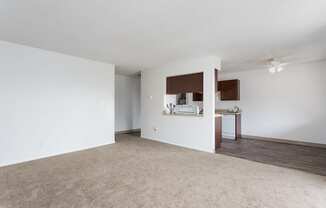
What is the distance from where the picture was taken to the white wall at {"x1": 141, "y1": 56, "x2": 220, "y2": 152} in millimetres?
4047

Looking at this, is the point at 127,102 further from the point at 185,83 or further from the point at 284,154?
the point at 284,154

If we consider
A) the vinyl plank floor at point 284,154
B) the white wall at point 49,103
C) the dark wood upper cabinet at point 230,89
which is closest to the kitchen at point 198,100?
the dark wood upper cabinet at point 230,89

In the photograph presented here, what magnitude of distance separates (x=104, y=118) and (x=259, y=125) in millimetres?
4992

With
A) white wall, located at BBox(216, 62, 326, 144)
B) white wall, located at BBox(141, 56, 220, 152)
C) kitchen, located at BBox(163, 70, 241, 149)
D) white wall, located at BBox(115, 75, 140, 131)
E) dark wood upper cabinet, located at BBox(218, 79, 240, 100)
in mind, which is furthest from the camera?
white wall, located at BBox(115, 75, 140, 131)

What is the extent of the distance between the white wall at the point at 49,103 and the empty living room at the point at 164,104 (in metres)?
0.02

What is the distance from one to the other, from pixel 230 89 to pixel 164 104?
8.45ft

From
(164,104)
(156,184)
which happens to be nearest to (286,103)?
(164,104)

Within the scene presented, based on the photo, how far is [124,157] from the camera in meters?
3.59

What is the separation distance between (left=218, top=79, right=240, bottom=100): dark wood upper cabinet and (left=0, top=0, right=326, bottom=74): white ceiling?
2029mm

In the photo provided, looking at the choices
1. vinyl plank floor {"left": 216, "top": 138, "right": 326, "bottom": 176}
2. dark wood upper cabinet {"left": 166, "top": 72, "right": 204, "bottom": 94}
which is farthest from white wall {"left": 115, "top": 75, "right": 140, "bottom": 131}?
vinyl plank floor {"left": 216, "top": 138, "right": 326, "bottom": 176}

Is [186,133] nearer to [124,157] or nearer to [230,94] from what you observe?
[124,157]

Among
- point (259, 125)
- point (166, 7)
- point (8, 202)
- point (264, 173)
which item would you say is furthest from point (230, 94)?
point (8, 202)

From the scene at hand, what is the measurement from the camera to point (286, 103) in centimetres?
499

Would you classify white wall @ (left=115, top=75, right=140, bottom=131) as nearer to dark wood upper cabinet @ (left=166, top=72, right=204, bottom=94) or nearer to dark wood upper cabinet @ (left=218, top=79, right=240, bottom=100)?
dark wood upper cabinet @ (left=166, top=72, right=204, bottom=94)
